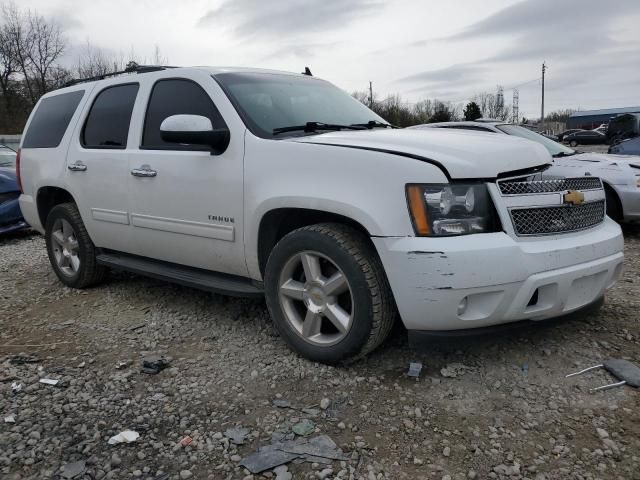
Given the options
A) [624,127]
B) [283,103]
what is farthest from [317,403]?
[624,127]

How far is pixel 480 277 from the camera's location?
7.96 ft

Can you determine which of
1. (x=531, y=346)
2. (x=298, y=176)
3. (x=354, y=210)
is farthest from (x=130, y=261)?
(x=531, y=346)

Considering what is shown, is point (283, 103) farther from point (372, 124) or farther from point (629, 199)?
point (629, 199)

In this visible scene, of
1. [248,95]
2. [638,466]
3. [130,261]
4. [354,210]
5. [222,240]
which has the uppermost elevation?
[248,95]

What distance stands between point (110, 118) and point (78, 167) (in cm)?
50

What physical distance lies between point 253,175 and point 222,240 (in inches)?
20.0

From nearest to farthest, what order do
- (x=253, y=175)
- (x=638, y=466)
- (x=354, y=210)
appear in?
(x=638, y=466), (x=354, y=210), (x=253, y=175)

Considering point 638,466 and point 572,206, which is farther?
point 572,206

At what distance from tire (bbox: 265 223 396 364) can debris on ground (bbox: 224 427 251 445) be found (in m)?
0.66

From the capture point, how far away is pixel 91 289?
15.8ft

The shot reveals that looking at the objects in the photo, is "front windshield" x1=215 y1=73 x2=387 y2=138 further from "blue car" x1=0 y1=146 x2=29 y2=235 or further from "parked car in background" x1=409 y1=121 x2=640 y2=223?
"blue car" x1=0 y1=146 x2=29 y2=235

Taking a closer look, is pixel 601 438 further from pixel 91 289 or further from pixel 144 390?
pixel 91 289

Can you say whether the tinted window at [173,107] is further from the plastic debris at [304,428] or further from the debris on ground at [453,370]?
the debris on ground at [453,370]

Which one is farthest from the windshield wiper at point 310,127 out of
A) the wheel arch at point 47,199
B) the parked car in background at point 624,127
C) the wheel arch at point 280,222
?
the parked car in background at point 624,127
